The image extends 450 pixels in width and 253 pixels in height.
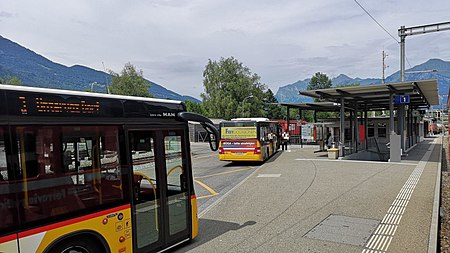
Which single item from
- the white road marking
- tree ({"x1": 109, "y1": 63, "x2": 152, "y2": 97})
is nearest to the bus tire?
the white road marking

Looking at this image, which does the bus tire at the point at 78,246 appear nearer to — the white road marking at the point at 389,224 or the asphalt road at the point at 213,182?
the asphalt road at the point at 213,182

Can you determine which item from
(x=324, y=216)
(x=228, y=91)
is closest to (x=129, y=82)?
(x=228, y=91)

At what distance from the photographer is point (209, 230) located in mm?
7090

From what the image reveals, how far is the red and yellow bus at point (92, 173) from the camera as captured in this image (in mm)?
3924

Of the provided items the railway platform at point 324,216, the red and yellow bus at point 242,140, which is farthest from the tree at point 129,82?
the railway platform at point 324,216

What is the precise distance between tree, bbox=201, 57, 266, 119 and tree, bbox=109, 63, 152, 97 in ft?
41.8

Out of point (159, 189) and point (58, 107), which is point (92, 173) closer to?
point (58, 107)

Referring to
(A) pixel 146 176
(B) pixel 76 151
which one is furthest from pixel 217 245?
(B) pixel 76 151

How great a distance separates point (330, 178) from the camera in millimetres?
13508

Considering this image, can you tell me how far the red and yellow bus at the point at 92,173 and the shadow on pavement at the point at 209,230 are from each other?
0.67 feet

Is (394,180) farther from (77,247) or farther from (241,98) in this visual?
(241,98)

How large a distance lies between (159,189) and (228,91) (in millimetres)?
66440

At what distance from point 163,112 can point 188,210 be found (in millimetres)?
1793

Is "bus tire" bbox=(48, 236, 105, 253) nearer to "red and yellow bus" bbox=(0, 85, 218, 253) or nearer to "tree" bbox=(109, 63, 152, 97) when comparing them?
"red and yellow bus" bbox=(0, 85, 218, 253)
